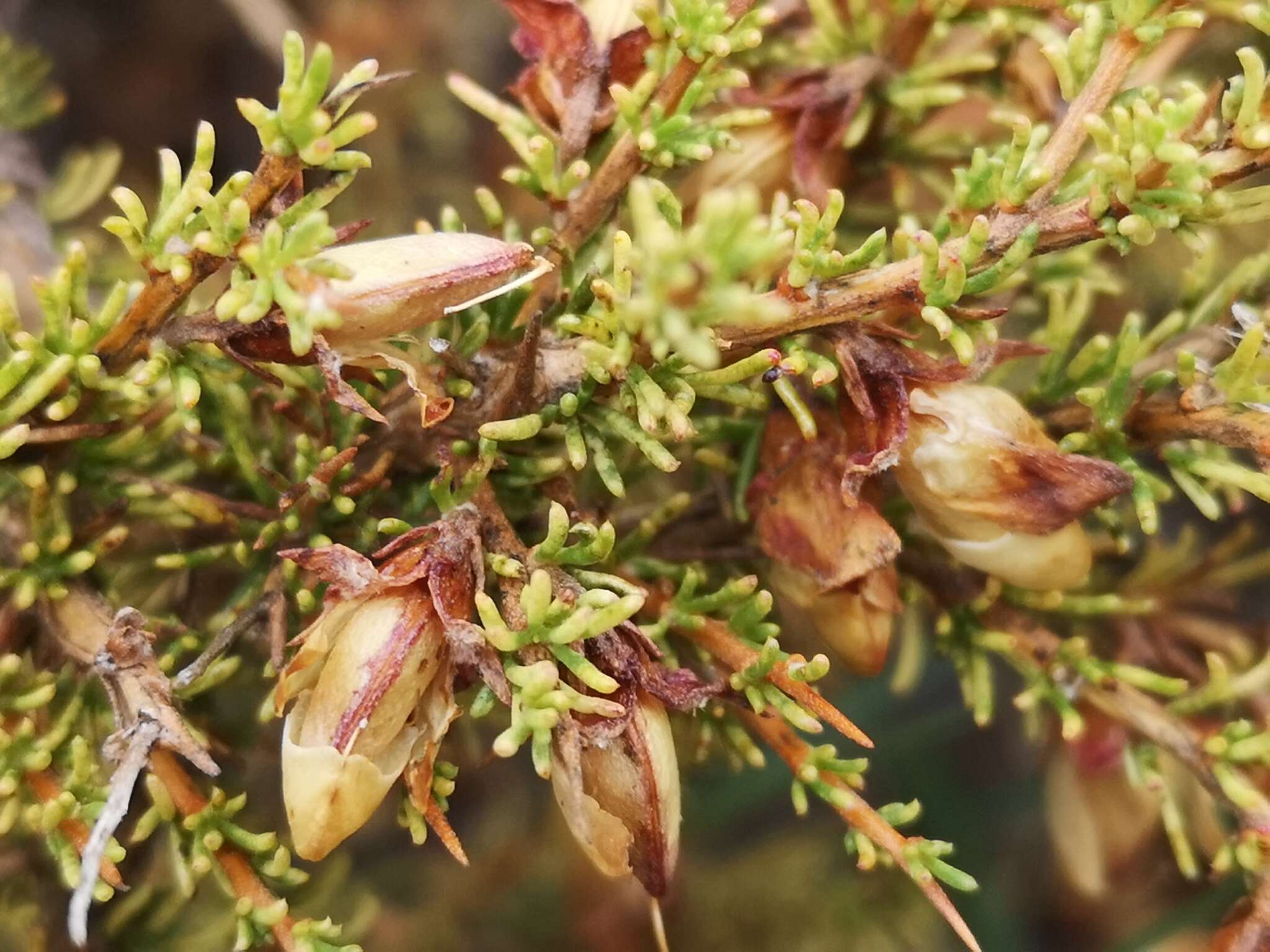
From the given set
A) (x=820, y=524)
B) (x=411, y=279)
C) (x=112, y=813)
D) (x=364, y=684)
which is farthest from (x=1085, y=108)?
(x=112, y=813)

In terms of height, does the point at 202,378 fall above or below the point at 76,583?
above

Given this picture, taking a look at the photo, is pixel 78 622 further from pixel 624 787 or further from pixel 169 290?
pixel 624 787

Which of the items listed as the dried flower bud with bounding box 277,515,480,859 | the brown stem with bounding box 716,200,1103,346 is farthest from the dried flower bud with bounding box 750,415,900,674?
the dried flower bud with bounding box 277,515,480,859

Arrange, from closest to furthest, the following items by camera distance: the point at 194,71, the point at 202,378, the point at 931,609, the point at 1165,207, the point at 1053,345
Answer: the point at 1165,207 → the point at 202,378 → the point at 1053,345 → the point at 931,609 → the point at 194,71

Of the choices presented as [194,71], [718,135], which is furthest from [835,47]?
[194,71]

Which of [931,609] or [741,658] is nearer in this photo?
[741,658]

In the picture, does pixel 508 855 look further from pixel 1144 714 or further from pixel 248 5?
pixel 248 5
